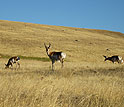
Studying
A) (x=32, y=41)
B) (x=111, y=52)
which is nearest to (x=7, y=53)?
(x=32, y=41)

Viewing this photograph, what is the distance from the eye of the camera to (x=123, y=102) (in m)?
5.39

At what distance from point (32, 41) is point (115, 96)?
50.2 metres

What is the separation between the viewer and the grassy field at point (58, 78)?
5320 millimetres

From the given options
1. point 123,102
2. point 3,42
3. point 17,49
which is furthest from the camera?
point 3,42

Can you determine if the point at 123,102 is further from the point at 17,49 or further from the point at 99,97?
the point at 17,49

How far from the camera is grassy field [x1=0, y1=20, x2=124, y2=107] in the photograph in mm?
5320

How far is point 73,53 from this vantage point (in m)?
47.1

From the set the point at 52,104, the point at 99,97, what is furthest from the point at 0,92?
the point at 99,97

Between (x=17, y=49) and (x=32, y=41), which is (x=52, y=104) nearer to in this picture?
(x=17, y=49)

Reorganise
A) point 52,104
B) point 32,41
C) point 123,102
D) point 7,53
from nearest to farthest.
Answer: point 52,104, point 123,102, point 7,53, point 32,41

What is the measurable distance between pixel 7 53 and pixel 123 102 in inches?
1515

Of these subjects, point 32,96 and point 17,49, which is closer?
point 32,96

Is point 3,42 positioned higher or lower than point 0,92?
higher

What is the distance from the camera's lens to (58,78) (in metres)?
10.6
